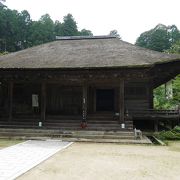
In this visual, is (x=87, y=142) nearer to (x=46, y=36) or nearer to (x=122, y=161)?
(x=122, y=161)

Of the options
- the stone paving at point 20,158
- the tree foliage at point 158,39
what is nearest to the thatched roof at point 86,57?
the stone paving at point 20,158

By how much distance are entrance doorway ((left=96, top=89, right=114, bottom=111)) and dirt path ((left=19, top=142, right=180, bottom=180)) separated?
28.0 feet

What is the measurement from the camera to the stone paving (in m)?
6.72

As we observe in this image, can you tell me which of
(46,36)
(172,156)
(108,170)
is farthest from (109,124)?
(46,36)

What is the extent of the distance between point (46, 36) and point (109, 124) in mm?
39454

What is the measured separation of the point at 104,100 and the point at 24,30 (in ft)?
128

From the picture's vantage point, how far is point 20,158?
27.9 ft

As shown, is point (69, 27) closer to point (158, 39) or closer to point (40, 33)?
point (40, 33)

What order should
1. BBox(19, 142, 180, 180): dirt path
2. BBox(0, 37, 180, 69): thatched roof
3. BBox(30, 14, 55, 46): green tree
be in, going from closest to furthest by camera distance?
BBox(19, 142, 180, 180): dirt path
BBox(0, 37, 180, 69): thatched roof
BBox(30, 14, 55, 46): green tree

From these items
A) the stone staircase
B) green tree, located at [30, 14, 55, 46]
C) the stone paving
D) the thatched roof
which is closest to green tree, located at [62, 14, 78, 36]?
green tree, located at [30, 14, 55, 46]

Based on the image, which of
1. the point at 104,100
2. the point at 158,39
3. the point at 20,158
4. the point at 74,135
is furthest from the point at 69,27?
the point at 20,158

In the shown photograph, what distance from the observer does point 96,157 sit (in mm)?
9070

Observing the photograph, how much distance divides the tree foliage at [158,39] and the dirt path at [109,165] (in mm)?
46157

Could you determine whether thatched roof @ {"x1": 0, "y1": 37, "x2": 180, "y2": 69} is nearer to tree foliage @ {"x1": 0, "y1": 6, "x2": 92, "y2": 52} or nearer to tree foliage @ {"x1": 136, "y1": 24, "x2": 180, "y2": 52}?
tree foliage @ {"x1": 0, "y1": 6, "x2": 92, "y2": 52}
